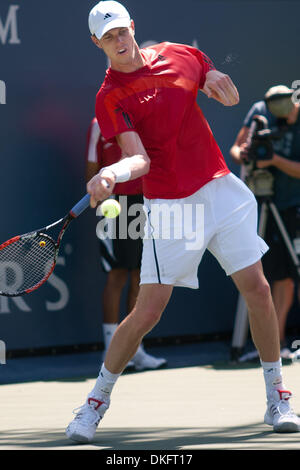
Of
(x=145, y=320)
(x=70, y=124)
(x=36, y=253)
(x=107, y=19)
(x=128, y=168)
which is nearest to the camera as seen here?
(x=128, y=168)

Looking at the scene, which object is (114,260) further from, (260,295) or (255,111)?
(260,295)

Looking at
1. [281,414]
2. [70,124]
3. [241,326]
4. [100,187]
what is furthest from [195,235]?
[70,124]

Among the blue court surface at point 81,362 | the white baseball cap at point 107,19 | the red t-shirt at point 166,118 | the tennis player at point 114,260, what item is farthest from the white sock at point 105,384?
the tennis player at point 114,260

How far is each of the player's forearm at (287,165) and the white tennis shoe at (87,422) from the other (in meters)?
2.63

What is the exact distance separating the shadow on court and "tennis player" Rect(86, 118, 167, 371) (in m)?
1.92

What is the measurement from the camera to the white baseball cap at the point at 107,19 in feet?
13.9

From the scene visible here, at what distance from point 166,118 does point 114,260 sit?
2.38m

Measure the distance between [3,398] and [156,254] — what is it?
5.49ft

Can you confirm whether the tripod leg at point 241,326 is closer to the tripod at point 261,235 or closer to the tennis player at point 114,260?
the tripod at point 261,235

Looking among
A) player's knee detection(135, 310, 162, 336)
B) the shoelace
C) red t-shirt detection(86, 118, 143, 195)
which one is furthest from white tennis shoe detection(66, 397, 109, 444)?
red t-shirt detection(86, 118, 143, 195)

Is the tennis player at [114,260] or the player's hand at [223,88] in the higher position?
the player's hand at [223,88]

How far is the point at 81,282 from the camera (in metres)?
6.96

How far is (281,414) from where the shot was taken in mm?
4406
